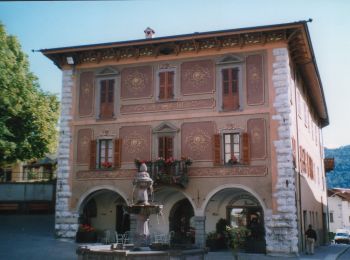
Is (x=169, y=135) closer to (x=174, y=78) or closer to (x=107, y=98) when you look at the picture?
(x=174, y=78)

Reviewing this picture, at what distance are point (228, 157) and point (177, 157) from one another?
2.44m

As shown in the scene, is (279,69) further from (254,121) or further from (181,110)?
(181,110)

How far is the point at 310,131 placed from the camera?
1206 inches

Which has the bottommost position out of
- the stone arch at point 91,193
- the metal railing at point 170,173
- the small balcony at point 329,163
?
the stone arch at point 91,193

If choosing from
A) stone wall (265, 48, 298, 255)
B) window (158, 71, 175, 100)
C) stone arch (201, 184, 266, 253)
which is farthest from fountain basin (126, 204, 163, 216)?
window (158, 71, 175, 100)

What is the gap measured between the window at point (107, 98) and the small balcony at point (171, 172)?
4012mm

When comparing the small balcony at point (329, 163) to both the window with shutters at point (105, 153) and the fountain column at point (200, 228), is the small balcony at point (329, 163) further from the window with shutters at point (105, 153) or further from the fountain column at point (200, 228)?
the window with shutters at point (105, 153)

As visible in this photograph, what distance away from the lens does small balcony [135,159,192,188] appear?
21531mm

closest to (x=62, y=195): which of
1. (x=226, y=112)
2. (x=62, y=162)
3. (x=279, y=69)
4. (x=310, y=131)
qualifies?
(x=62, y=162)

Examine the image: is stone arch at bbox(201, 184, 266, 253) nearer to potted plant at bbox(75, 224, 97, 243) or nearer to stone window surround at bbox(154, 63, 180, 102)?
stone window surround at bbox(154, 63, 180, 102)

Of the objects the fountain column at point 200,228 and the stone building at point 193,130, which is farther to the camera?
the fountain column at point 200,228

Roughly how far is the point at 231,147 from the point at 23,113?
13639 millimetres

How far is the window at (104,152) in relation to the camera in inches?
935

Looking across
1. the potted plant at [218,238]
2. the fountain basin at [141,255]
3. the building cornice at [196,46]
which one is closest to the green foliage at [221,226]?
the potted plant at [218,238]
